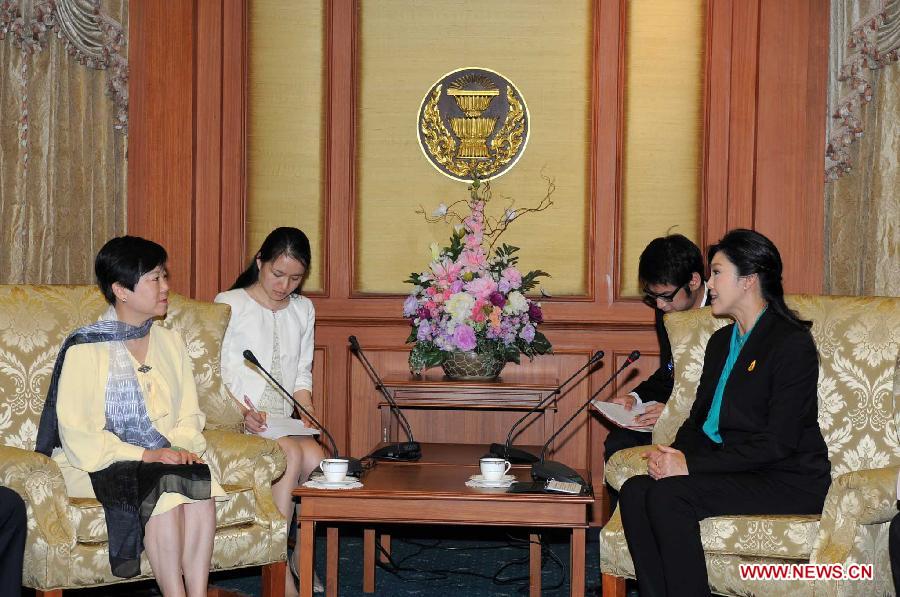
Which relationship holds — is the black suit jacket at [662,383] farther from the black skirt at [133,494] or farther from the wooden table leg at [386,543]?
the black skirt at [133,494]

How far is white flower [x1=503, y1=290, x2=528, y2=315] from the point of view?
4.54m

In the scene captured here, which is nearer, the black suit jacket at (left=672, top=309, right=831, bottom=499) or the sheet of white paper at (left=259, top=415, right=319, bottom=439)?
the black suit jacket at (left=672, top=309, right=831, bottom=499)

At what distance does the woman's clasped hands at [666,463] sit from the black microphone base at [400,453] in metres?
0.89

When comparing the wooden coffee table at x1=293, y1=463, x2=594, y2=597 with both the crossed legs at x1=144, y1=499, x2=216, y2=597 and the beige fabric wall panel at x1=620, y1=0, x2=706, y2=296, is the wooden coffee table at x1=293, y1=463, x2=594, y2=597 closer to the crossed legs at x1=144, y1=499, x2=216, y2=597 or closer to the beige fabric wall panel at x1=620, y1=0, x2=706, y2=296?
the crossed legs at x1=144, y1=499, x2=216, y2=597

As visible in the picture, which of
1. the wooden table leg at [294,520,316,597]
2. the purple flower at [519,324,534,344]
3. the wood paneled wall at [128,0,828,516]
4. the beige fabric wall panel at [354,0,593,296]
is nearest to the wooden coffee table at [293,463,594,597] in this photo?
the wooden table leg at [294,520,316,597]

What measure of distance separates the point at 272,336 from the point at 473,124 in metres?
1.67

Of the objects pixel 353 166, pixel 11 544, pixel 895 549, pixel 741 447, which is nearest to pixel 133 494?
pixel 11 544

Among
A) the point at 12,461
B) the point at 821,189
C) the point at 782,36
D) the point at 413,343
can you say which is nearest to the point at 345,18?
the point at 413,343

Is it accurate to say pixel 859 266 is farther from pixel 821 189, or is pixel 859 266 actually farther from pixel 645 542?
pixel 645 542

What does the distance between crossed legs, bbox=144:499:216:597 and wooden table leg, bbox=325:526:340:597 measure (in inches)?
24.4

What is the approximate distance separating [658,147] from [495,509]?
266 centimetres

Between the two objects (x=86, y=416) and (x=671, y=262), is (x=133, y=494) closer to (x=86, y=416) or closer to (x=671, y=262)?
(x=86, y=416)

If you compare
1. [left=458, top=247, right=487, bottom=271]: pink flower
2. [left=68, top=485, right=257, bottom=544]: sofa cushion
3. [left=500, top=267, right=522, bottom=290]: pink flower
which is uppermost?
[left=458, top=247, right=487, bottom=271]: pink flower

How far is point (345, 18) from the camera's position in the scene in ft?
17.3
